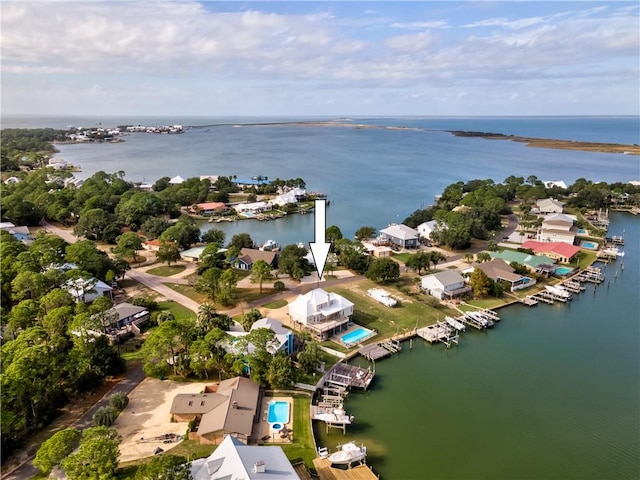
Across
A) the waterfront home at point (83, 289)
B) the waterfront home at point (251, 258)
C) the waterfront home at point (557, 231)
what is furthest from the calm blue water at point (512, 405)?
the waterfront home at point (83, 289)

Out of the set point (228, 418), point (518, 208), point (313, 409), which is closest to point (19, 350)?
point (228, 418)

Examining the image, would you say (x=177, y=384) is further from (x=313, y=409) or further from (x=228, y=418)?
(x=313, y=409)

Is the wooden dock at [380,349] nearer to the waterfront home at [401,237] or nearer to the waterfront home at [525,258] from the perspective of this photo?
the waterfront home at [525,258]

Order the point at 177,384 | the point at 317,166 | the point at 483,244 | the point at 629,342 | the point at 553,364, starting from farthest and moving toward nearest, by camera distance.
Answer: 1. the point at 317,166
2. the point at 483,244
3. the point at 629,342
4. the point at 553,364
5. the point at 177,384

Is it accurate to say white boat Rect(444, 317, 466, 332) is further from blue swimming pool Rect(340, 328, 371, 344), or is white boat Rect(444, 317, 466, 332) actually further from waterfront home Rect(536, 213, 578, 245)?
waterfront home Rect(536, 213, 578, 245)

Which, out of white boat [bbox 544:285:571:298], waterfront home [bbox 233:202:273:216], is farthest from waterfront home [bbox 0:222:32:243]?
white boat [bbox 544:285:571:298]

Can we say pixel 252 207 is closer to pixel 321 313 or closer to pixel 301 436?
pixel 321 313
